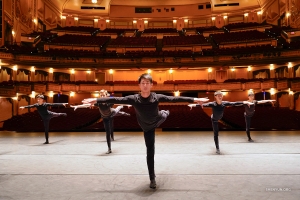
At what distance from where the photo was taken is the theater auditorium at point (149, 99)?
394cm

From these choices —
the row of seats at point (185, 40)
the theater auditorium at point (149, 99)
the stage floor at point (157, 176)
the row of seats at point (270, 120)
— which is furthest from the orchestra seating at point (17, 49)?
the row of seats at point (270, 120)

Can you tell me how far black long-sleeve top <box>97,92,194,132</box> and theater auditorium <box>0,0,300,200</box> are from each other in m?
0.02

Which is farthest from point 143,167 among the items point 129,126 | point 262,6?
point 262,6

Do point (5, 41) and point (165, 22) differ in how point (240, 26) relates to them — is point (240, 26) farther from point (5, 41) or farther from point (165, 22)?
point (5, 41)

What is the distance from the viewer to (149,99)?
12.5 ft

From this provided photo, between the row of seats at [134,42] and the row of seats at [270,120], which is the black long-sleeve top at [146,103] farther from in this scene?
the row of seats at [134,42]

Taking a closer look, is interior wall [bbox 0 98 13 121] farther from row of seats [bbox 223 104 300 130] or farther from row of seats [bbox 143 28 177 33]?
row of seats [bbox 143 28 177 33]

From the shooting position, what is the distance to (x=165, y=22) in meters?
36.2

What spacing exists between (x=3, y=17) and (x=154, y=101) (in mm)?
22857

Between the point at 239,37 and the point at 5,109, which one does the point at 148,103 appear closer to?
the point at 5,109

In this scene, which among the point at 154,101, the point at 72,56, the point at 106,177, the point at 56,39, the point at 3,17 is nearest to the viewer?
the point at 154,101

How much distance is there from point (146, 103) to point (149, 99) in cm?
8

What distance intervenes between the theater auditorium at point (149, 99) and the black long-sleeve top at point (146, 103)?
0.06 feet

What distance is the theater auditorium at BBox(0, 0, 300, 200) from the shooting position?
3.94 m
